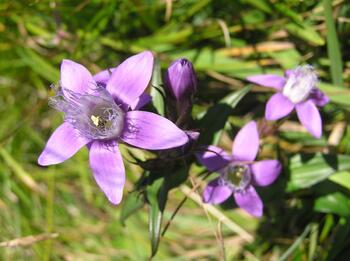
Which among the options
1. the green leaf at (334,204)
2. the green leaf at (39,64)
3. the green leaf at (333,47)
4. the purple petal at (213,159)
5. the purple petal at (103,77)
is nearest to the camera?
the purple petal at (103,77)

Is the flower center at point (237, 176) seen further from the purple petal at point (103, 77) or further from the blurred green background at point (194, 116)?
the purple petal at point (103, 77)

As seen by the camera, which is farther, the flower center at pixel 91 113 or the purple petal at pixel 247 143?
the purple petal at pixel 247 143

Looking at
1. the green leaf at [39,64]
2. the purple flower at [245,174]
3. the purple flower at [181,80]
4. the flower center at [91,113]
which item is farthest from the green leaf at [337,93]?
the green leaf at [39,64]

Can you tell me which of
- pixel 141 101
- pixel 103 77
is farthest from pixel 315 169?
pixel 103 77

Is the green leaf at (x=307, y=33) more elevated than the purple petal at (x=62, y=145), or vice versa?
the purple petal at (x=62, y=145)

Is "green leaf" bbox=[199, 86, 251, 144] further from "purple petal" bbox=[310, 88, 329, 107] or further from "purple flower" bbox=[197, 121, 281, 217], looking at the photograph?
"purple petal" bbox=[310, 88, 329, 107]

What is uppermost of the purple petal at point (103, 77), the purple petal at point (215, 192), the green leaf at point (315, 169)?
the purple petal at point (103, 77)

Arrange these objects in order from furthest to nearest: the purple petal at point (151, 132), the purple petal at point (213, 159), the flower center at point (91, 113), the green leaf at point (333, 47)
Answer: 1. the green leaf at point (333, 47)
2. the purple petal at point (213, 159)
3. the flower center at point (91, 113)
4. the purple petal at point (151, 132)
